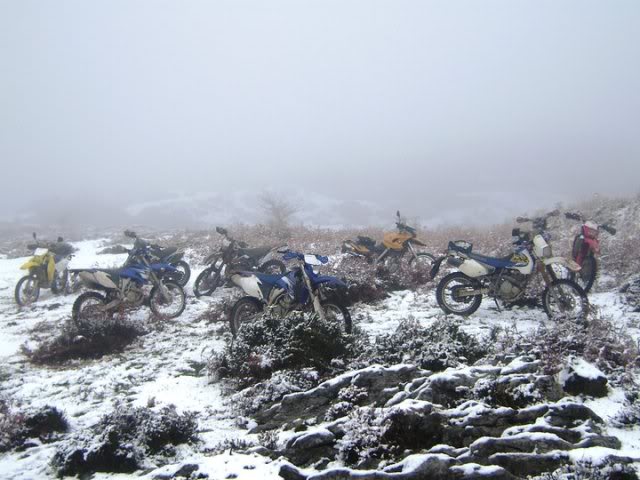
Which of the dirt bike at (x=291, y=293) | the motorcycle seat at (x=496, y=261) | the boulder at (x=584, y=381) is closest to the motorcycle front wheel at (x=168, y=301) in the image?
the dirt bike at (x=291, y=293)

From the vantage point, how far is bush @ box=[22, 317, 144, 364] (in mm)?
7184

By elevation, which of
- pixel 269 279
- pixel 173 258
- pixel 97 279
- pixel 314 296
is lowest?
pixel 173 258

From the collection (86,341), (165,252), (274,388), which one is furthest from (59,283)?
(274,388)

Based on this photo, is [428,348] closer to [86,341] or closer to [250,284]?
[250,284]

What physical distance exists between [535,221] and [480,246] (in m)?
6.12

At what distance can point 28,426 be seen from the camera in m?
4.76

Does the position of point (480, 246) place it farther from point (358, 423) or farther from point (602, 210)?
point (358, 423)

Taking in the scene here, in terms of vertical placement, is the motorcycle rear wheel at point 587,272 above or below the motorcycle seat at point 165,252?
below

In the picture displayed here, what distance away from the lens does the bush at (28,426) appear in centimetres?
452

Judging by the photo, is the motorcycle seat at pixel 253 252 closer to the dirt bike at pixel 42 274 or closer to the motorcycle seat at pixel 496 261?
the dirt bike at pixel 42 274

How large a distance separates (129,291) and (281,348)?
4539 mm

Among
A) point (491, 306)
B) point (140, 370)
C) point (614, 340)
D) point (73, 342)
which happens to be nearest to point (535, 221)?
point (491, 306)

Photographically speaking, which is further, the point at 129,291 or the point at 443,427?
the point at 129,291

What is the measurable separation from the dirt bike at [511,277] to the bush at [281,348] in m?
3.09
